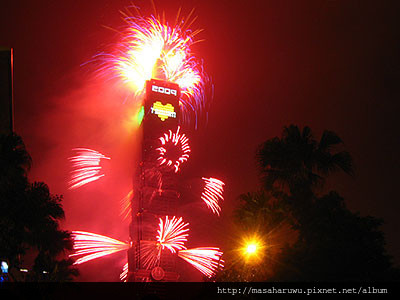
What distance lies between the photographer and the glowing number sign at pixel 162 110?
371 feet

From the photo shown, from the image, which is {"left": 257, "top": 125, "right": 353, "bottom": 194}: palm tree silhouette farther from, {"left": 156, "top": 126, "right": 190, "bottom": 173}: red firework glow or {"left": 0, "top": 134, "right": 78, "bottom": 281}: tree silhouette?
{"left": 156, "top": 126, "right": 190, "bottom": 173}: red firework glow

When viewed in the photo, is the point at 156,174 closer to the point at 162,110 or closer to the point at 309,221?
the point at 162,110

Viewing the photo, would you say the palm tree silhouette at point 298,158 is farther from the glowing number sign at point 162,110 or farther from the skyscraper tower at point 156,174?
the glowing number sign at point 162,110

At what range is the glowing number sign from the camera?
11312cm

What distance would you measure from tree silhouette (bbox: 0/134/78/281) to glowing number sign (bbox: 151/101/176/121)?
86.5 m

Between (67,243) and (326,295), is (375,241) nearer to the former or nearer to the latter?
(326,295)

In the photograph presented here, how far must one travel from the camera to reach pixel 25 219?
24.5 meters

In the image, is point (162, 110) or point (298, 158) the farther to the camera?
point (162, 110)

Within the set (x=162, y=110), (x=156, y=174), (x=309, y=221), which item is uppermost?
(x=162, y=110)

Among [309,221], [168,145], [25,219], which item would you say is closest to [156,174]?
[168,145]

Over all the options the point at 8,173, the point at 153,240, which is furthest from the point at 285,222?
the point at 153,240

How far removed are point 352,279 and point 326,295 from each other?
1.76m

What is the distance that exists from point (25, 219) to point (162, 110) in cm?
9023

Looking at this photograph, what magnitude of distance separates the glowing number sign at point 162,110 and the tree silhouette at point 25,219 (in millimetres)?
86456
